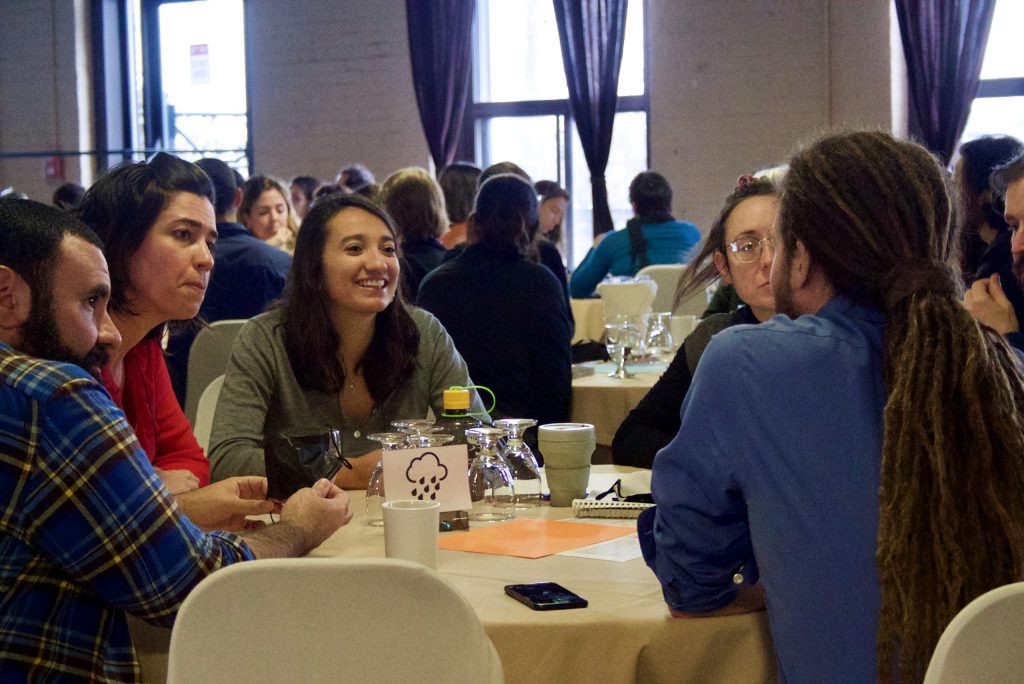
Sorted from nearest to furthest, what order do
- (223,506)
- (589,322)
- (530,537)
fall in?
(530,537), (223,506), (589,322)

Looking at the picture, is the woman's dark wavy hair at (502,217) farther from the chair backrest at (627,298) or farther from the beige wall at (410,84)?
the beige wall at (410,84)

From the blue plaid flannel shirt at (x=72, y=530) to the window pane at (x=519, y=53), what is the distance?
27.2 ft

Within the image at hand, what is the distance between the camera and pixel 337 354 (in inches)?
A: 111

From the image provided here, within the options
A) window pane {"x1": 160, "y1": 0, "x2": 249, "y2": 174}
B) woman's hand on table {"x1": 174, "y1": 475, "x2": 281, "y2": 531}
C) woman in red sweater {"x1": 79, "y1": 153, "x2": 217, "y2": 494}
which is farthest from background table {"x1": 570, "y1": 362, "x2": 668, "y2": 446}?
window pane {"x1": 160, "y1": 0, "x2": 249, "y2": 174}

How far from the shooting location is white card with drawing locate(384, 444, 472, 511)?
6.78 ft

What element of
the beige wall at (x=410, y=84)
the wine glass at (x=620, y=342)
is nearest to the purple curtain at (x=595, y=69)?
the beige wall at (x=410, y=84)

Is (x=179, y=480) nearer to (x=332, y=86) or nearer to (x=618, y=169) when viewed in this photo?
(x=618, y=169)

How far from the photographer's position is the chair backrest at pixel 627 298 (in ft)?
16.7

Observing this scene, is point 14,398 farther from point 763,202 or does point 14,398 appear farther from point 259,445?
point 763,202

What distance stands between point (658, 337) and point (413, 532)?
115 inches

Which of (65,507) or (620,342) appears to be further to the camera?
(620,342)

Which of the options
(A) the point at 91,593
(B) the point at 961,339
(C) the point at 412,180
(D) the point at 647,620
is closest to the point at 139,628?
(A) the point at 91,593

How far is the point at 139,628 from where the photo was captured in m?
1.69

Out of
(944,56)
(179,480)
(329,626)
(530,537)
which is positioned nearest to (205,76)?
(944,56)
